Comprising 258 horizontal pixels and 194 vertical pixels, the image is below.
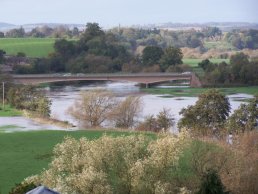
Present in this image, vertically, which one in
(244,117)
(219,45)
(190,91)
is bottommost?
(219,45)

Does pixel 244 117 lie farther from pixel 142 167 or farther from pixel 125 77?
pixel 125 77

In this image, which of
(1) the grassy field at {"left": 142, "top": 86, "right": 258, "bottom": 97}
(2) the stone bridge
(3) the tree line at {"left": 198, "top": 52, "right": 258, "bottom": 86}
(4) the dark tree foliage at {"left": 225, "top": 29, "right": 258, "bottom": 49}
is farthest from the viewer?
(4) the dark tree foliage at {"left": 225, "top": 29, "right": 258, "bottom": 49}

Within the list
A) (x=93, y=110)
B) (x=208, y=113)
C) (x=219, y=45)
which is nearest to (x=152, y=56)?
(x=93, y=110)

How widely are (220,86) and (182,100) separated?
10.5 metres

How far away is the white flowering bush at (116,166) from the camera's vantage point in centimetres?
1046

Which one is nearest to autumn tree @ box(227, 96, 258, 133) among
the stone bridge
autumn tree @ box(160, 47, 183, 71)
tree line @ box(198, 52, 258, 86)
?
the stone bridge

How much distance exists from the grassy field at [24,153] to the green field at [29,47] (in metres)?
47.2

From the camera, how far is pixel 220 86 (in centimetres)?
5056

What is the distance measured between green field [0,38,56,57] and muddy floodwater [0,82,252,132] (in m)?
16.8

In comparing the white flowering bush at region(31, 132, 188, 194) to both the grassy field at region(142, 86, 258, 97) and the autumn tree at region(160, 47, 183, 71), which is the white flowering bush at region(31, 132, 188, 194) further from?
the autumn tree at region(160, 47, 183, 71)

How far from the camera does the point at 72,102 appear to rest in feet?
127

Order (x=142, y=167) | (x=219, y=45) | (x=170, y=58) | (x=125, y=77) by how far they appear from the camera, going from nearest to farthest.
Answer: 1. (x=142, y=167)
2. (x=125, y=77)
3. (x=170, y=58)
4. (x=219, y=45)

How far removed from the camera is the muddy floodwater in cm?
2744

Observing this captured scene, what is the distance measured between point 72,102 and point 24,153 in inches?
A: 790
